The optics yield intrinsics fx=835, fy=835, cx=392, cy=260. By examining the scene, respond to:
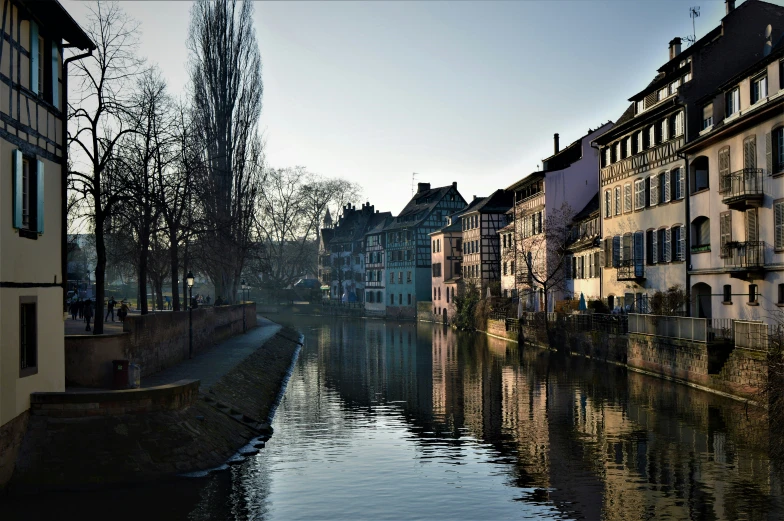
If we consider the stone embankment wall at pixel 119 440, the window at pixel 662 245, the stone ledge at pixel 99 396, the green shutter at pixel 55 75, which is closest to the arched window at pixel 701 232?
the window at pixel 662 245

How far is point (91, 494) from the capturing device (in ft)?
52.5

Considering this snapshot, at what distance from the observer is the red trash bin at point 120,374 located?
22.7m

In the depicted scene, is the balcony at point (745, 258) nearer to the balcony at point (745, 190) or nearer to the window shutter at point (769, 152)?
the balcony at point (745, 190)

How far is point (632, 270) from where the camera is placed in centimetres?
4362

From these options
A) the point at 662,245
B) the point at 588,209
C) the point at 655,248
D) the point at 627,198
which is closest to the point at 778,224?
the point at 662,245

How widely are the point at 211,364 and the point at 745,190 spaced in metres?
21.4

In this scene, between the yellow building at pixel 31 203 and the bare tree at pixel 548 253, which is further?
the bare tree at pixel 548 253

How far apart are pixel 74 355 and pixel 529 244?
46827 millimetres

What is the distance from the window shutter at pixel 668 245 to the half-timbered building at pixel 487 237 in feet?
119

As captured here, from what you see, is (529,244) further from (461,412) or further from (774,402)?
(774,402)

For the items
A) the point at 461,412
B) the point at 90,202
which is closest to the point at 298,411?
the point at 461,412

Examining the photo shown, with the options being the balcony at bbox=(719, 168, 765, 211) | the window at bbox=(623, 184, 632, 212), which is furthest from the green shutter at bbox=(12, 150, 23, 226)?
the window at bbox=(623, 184, 632, 212)

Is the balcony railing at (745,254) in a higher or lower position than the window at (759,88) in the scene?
lower

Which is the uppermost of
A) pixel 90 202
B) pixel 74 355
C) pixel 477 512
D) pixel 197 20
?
pixel 197 20
